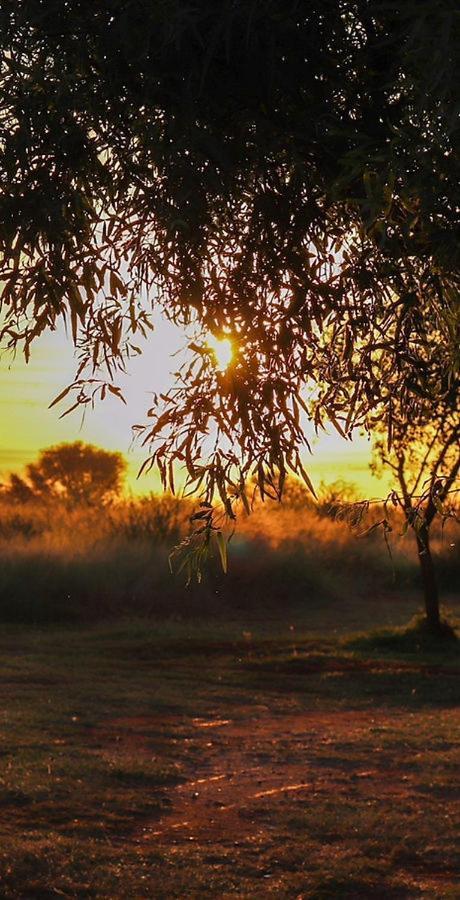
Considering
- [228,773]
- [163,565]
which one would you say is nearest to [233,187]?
[228,773]

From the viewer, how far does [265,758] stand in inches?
471

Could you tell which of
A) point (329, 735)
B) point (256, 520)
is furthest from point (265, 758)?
point (256, 520)

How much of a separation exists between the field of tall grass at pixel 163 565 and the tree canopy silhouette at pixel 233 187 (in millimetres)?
A: 17523

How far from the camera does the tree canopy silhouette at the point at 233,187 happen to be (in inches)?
250

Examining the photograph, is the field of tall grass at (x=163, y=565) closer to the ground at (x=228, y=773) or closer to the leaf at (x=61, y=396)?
the ground at (x=228, y=773)

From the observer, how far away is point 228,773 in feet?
36.8

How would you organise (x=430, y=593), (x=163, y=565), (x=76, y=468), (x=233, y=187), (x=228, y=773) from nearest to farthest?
(x=233, y=187)
(x=228, y=773)
(x=430, y=593)
(x=163, y=565)
(x=76, y=468)

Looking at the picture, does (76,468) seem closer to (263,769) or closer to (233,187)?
(263,769)

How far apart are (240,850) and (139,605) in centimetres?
1706

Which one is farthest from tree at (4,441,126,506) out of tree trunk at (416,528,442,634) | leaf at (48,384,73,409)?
leaf at (48,384,73,409)

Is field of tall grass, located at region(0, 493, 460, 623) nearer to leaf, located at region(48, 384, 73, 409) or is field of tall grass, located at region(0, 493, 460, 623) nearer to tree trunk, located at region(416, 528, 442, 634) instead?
tree trunk, located at region(416, 528, 442, 634)

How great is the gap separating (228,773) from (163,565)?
15874mm

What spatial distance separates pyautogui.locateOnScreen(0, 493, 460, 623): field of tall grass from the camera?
25.3 m

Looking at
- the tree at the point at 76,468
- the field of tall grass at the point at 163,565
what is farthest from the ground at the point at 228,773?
the tree at the point at 76,468
